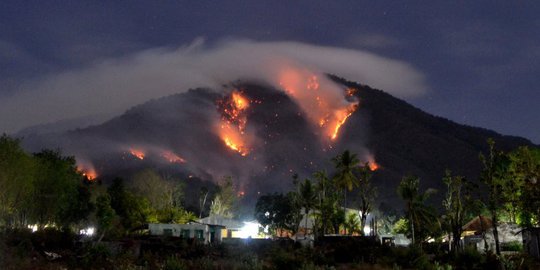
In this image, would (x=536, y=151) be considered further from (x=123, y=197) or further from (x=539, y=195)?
(x=123, y=197)

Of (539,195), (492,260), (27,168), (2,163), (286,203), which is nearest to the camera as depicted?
(539,195)

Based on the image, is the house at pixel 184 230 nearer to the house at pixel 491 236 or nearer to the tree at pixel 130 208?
the tree at pixel 130 208

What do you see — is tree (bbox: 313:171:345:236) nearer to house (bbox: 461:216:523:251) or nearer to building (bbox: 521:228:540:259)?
house (bbox: 461:216:523:251)

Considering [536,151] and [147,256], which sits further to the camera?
[536,151]

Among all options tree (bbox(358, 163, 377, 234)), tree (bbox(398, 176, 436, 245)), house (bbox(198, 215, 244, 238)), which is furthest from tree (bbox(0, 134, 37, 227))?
tree (bbox(398, 176, 436, 245))

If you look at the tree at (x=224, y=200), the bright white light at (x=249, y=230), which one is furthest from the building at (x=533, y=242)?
the tree at (x=224, y=200)

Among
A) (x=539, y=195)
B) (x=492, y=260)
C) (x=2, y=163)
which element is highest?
(x=2, y=163)

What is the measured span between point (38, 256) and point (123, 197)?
208ft

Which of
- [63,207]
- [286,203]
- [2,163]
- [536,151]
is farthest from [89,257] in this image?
[286,203]

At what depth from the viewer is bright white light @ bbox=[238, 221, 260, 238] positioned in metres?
114

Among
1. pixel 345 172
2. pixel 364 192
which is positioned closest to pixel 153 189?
pixel 345 172

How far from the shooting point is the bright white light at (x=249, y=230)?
4476 inches

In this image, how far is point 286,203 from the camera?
474 ft

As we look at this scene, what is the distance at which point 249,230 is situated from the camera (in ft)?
384
